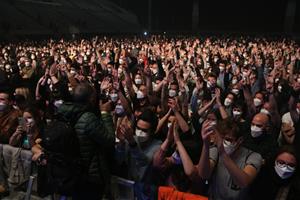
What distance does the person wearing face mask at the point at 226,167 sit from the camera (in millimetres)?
3505

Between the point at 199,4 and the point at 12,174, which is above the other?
the point at 199,4

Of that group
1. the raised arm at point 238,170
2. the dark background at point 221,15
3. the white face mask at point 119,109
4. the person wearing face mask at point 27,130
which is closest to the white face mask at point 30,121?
the person wearing face mask at point 27,130

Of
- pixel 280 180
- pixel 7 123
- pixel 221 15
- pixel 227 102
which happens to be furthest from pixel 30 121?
pixel 221 15

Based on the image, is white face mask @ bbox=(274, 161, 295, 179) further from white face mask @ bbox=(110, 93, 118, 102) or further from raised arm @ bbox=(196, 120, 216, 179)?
white face mask @ bbox=(110, 93, 118, 102)

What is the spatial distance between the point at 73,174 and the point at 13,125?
1532mm

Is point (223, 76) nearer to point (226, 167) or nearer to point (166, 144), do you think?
point (166, 144)

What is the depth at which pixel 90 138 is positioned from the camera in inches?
164

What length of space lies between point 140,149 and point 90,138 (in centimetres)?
53

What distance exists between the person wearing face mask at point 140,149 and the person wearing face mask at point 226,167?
0.58 metres

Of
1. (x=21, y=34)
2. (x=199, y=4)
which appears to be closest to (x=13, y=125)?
(x=21, y=34)

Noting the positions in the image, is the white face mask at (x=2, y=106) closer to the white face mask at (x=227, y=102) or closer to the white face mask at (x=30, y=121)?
the white face mask at (x=30, y=121)

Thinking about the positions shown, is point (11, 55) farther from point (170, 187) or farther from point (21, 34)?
point (21, 34)

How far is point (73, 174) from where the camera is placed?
4137mm

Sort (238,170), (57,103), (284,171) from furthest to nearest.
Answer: (57,103) → (284,171) → (238,170)
